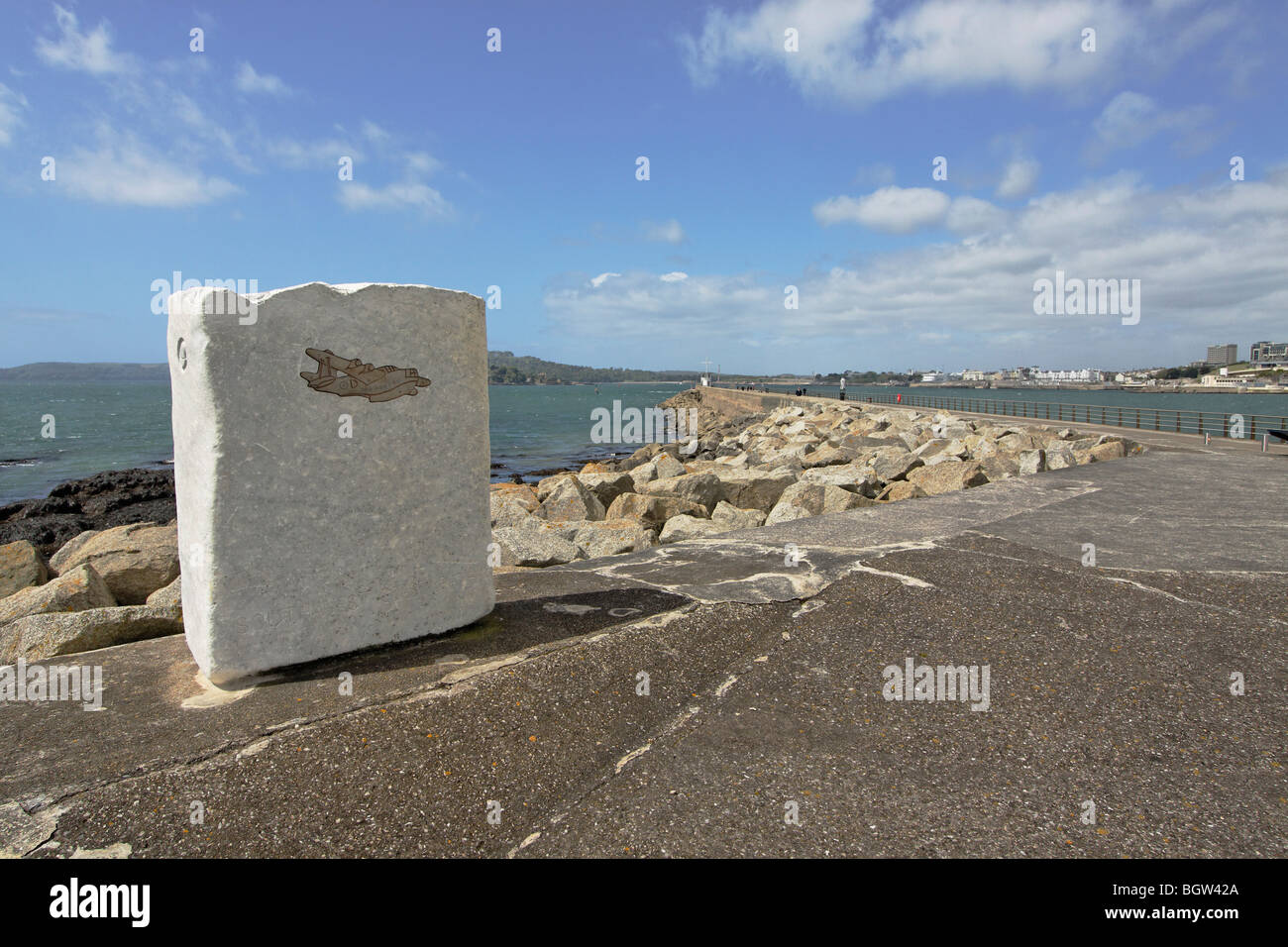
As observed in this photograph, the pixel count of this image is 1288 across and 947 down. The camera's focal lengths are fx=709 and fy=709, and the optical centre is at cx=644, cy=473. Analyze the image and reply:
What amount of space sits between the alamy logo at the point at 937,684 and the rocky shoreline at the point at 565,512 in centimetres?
225

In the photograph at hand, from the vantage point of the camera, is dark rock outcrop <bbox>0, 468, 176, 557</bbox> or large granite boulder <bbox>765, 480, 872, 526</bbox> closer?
large granite boulder <bbox>765, 480, 872, 526</bbox>

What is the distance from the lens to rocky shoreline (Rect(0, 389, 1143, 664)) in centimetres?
462

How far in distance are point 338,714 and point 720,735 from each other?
1564 mm

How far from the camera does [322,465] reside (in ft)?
11.0

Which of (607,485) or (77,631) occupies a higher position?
(607,485)

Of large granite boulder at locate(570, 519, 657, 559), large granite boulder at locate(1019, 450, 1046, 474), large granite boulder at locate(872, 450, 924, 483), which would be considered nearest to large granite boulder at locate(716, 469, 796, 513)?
large granite boulder at locate(872, 450, 924, 483)

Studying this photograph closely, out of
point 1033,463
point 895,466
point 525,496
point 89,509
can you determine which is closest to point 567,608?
point 525,496

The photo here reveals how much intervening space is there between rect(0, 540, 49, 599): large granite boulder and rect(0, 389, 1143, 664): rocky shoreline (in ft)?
0.05

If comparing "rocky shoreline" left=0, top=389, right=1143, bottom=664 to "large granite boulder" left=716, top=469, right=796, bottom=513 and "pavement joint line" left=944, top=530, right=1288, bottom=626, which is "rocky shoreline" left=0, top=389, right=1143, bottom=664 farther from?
"pavement joint line" left=944, top=530, right=1288, bottom=626
